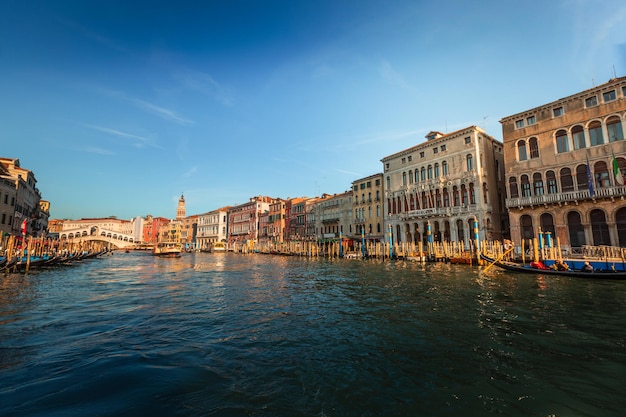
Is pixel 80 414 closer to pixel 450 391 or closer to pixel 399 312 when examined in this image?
pixel 450 391

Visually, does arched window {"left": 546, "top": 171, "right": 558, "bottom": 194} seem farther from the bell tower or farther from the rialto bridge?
the bell tower

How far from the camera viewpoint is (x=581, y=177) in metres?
22.8

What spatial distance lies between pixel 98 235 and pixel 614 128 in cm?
7724

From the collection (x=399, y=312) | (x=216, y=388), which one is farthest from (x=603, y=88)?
(x=216, y=388)

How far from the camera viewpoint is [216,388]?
13.2 ft

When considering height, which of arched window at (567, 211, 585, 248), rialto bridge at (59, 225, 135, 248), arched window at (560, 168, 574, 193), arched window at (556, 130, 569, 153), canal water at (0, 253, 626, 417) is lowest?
canal water at (0, 253, 626, 417)

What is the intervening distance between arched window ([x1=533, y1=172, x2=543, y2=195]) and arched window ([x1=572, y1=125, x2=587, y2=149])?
316 centimetres

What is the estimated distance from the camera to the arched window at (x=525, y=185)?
25.9m

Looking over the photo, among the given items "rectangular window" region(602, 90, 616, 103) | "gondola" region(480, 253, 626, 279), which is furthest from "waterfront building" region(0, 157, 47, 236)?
"rectangular window" region(602, 90, 616, 103)

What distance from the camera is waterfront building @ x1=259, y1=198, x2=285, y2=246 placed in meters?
63.1

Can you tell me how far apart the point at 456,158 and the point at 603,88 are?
12079 millimetres

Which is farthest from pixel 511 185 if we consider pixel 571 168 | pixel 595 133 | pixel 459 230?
pixel 459 230

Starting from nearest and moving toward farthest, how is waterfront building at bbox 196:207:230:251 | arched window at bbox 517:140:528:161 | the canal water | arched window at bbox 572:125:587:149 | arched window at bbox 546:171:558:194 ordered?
Answer: 1. the canal water
2. arched window at bbox 572:125:587:149
3. arched window at bbox 546:171:558:194
4. arched window at bbox 517:140:528:161
5. waterfront building at bbox 196:207:230:251

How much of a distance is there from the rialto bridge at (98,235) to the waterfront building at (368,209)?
5083 centimetres
